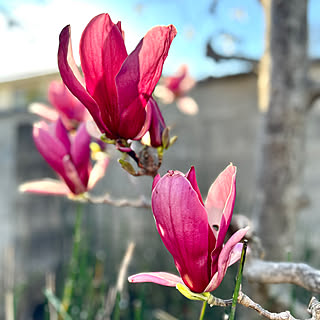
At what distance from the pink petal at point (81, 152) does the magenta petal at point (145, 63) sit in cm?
19

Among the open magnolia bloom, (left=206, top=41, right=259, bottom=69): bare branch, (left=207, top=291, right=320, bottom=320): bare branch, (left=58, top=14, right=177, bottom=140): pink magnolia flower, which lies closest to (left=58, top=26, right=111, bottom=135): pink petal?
(left=58, top=14, right=177, bottom=140): pink magnolia flower

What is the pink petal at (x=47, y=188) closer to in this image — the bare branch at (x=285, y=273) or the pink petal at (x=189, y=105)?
the bare branch at (x=285, y=273)

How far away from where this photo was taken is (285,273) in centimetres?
47

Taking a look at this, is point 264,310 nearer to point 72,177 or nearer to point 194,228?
point 194,228

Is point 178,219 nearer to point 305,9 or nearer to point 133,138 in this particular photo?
point 133,138

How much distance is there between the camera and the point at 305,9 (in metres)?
0.90

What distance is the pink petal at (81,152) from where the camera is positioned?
55cm

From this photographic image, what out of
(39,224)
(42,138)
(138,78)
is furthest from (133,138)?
(39,224)

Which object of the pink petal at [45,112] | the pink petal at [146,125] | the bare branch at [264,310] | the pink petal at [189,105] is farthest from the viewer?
the pink petal at [189,105]

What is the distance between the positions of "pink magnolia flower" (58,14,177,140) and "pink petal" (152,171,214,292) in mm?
102

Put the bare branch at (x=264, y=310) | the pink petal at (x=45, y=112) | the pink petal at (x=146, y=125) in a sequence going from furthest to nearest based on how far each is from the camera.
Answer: the pink petal at (x=45, y=112) → the pink petal at (x=146, y=125) → the bare branch at (x=264, y=310)

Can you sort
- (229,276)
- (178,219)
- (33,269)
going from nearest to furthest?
(178,219) < (229,276) < (33,269)

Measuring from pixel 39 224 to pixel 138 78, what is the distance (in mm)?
1873

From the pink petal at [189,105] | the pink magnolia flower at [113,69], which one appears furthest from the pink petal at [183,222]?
the pink petal at [189,105]
